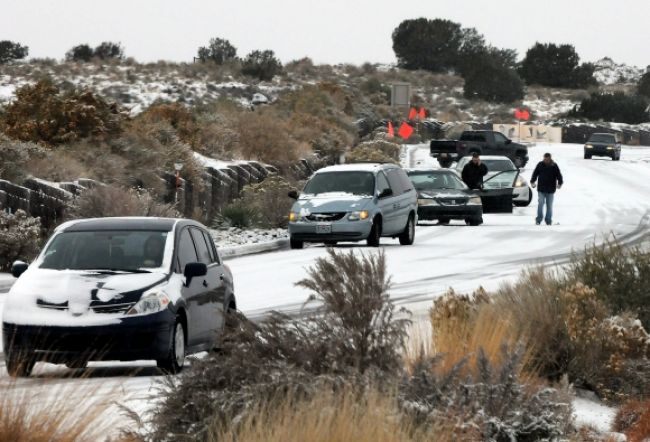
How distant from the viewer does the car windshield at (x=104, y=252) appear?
520 inches

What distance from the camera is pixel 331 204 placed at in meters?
29.0

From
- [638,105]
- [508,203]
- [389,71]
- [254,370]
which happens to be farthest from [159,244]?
[389,71]

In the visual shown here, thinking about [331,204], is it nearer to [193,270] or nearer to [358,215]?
[358,215]

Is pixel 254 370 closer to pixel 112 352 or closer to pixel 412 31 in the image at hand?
pixel 112 352

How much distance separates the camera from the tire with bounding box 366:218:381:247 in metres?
28.9

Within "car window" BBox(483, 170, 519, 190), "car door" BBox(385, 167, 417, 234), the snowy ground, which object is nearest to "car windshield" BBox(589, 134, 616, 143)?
the snowy ground

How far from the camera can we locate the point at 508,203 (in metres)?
40.4

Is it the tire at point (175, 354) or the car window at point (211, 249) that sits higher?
the car window at point (211, 249)

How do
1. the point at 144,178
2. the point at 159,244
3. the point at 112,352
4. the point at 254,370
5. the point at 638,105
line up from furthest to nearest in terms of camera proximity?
the point at 638,105
the point at 144,178
the point at 159,244
the point at 112,352
the point at 254,370

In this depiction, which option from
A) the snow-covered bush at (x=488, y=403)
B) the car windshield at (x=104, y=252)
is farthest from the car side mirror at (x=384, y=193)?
the snow-covered bush at (x=488, y=403)

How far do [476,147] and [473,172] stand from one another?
25461 millimetres

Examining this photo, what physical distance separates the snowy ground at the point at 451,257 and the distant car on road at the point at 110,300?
0.87 ft

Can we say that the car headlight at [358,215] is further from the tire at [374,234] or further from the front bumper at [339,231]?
the tire at [374,234]

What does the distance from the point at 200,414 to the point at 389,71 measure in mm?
143428
